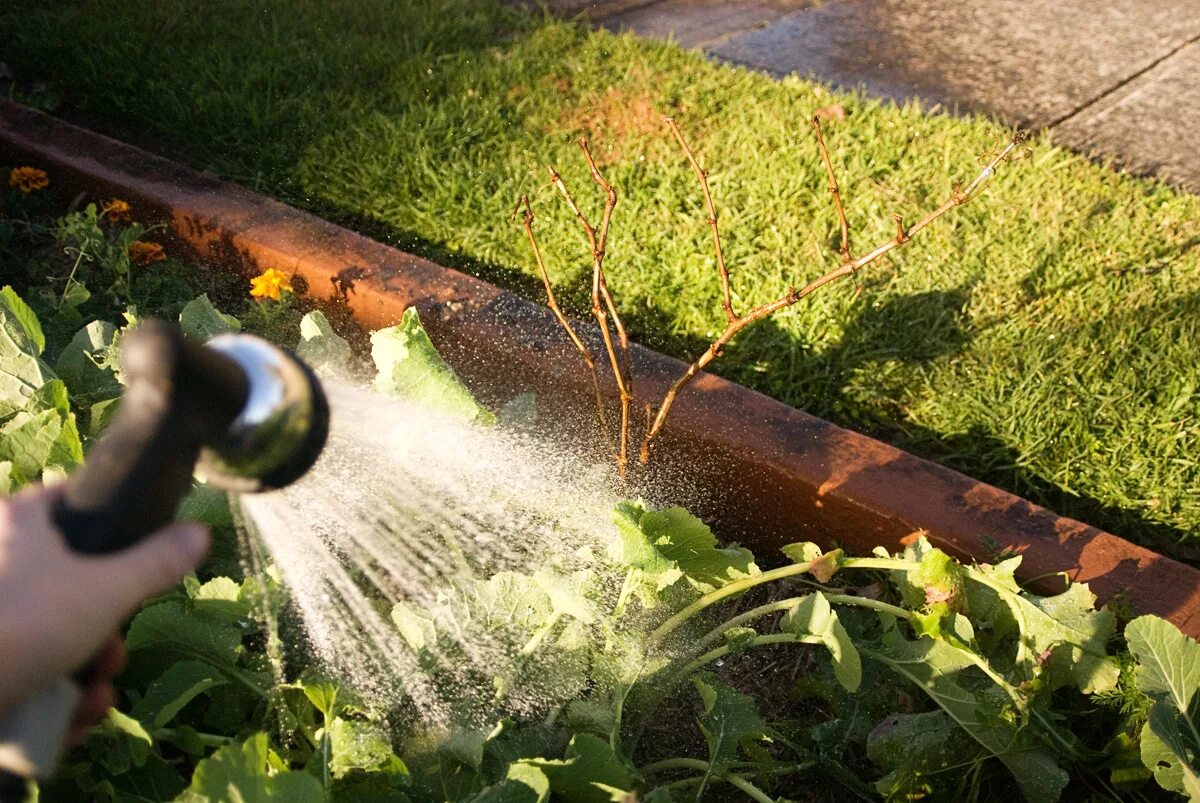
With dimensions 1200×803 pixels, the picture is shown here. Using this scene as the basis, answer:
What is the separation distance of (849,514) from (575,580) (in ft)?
1.81

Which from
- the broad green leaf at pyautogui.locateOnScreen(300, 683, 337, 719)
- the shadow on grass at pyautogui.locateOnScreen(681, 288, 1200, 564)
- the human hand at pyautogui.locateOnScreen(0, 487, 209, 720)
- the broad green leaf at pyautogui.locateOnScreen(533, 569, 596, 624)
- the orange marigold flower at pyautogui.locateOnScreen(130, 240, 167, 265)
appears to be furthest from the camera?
the orange marigold flower at pyautogui.locateOnScreen(130, 240, 167, 265)

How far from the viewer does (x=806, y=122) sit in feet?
9.86

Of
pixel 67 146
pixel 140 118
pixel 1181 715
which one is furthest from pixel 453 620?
pixel 140 118

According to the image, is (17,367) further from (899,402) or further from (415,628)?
(899,402)

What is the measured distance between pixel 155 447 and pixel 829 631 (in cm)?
91

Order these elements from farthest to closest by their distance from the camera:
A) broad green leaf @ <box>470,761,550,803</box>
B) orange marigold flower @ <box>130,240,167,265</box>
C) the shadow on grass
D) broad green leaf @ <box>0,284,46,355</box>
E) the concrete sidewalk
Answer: the concrete sidewalk
orange marigold flower @ <box>130,240,167,265</box>
the shadow on grass
broad green leaf @ <box>0,284,46,355</box>
broad green leaf @ <box>470,761,550,803</box>

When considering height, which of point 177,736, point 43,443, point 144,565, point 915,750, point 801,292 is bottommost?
point 915,750

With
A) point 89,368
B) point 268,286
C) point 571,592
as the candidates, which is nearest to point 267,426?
point 571,592

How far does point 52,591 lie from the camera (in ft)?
1.91

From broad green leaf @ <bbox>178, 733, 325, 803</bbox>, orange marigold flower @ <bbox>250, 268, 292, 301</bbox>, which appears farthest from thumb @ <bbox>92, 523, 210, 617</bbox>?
orange marigold flower @ <bbox>250, 268, 292, 301</bbox>

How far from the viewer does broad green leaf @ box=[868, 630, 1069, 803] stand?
4.31 ft

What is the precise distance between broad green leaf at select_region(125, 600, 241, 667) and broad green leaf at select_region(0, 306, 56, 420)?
0.53 metres

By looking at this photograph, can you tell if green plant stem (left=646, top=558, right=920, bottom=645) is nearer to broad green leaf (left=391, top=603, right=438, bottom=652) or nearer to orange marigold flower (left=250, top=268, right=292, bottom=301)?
broad green leaf (left=391, top=603, right=438, bottom=652)

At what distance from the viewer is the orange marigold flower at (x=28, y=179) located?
8.36ft
